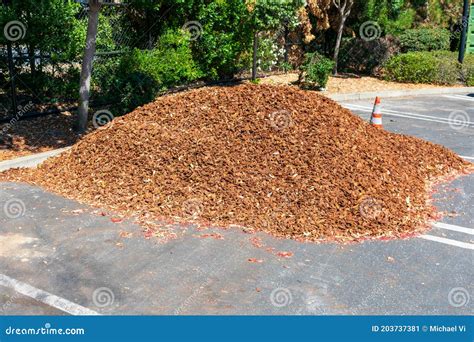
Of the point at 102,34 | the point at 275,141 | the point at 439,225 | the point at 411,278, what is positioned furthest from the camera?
the point at 102,34

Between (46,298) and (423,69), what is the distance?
55.4ft

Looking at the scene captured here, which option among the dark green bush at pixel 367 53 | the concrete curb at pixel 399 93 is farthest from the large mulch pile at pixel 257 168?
the dark green bush at pixel 367 53

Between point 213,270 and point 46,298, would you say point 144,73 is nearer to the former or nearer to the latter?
point 213,270

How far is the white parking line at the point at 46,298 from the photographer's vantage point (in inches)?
192

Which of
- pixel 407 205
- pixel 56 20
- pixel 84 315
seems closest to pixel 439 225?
pixel 407 205

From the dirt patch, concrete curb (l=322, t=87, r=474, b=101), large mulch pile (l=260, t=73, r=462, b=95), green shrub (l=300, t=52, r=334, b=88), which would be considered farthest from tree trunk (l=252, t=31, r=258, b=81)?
the dirt patch

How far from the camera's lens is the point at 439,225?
23.2 feet

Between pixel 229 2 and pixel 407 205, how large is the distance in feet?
31.1

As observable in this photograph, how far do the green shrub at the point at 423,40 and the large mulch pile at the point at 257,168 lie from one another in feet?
40.7

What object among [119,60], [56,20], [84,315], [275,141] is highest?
[56,20]

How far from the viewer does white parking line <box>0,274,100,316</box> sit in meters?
4.88

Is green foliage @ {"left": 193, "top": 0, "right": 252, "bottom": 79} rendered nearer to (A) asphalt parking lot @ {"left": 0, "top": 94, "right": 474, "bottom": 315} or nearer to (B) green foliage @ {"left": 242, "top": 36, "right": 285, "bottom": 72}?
(B) green foliage @ {"left": 242, "top": 36, "right": 285, "bottom": 72}

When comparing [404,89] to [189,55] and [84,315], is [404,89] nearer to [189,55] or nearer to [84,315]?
[189,55]

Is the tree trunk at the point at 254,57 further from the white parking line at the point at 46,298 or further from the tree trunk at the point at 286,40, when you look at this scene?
the white parking line at the point at 46,298
